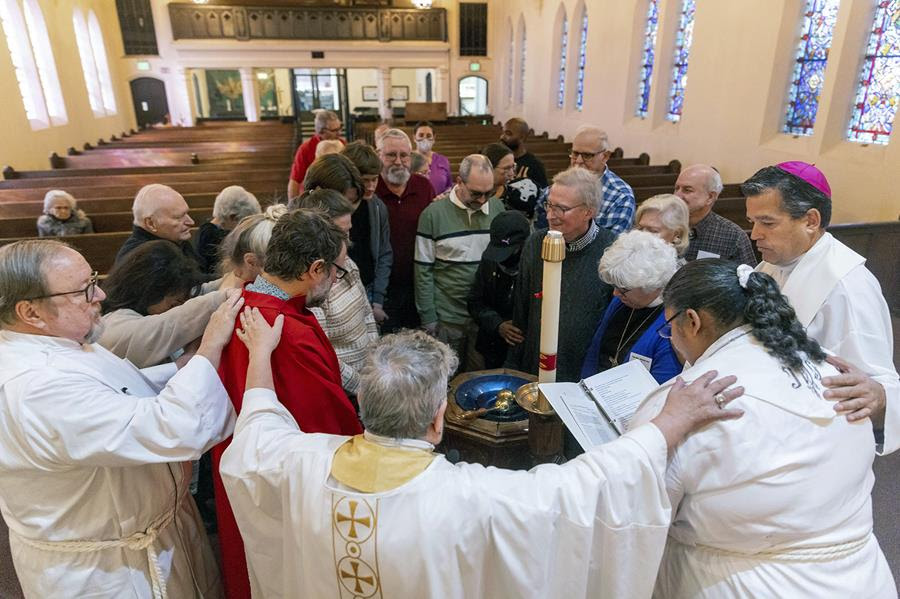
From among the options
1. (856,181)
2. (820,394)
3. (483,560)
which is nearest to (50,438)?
(483,560)

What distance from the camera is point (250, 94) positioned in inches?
708

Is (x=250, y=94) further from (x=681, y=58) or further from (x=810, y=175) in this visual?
(x=810, y=175)

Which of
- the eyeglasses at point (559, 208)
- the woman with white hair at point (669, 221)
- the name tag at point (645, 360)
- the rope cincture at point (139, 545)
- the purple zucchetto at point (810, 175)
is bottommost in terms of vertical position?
the rope cincture at point (139, 545)

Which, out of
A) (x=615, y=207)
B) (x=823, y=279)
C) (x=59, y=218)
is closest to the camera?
(x=823, y=279)

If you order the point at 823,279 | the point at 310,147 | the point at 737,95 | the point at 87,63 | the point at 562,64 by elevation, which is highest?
the point at 87,63

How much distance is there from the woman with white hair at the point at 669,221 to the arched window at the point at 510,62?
52.2 ft

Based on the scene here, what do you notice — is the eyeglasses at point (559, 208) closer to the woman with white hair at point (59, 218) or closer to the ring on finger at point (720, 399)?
the ring on finger at point (720, 399)

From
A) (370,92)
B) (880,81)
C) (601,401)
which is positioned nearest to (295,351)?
(601,401)

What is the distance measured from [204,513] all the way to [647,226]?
274 centimetres

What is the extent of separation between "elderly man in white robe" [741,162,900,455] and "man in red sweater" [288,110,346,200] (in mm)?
3778

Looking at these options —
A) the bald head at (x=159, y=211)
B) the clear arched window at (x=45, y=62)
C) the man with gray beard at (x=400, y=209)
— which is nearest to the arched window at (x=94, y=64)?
the clear arched window at (x=45, y=62)

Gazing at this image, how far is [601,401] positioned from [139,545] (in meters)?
1.46

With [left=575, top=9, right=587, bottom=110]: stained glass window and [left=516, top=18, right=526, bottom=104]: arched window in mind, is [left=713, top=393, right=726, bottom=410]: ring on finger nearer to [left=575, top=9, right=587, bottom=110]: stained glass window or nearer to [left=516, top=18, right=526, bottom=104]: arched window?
[left=575, top=9, right=587, bottom=110]: stained glass window

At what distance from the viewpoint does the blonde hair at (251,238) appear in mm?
2139
